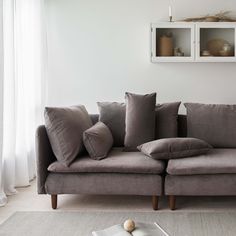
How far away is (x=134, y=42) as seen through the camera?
387cm

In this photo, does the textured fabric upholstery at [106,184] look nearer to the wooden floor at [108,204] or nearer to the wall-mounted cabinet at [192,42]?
the wooden floor at [108,204]

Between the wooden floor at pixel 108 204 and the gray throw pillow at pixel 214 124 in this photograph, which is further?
the gray throw pillow at pixel 214 124

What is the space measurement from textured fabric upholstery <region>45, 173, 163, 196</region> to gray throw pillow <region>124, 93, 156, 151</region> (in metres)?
0.51

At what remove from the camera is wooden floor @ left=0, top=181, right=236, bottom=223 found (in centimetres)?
284

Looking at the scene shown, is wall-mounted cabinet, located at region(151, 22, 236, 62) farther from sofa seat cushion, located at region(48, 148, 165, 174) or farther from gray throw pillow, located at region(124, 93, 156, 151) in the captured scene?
sofa seat cushion, located at region(48, 148, 165, 174)

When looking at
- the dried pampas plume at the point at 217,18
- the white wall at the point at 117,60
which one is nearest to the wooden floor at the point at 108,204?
the white wall at the point at 117,60

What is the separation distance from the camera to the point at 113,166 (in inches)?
108

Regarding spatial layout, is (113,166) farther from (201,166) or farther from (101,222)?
(201,166)

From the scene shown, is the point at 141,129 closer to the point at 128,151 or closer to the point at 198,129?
the point at 128,151

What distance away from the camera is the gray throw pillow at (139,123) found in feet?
10.5

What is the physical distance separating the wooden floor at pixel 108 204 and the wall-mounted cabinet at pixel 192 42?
1535 mm

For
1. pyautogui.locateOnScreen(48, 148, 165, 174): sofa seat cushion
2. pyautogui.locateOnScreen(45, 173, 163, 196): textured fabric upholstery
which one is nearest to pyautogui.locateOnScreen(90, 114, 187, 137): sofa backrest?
pyautogui.locateOnScreen(48, 148, 165, 174): sofa seat cushion

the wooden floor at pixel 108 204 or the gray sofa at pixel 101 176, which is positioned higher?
the gray sofa at pixel 101 176

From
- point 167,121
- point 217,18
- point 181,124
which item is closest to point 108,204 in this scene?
point 167,121
